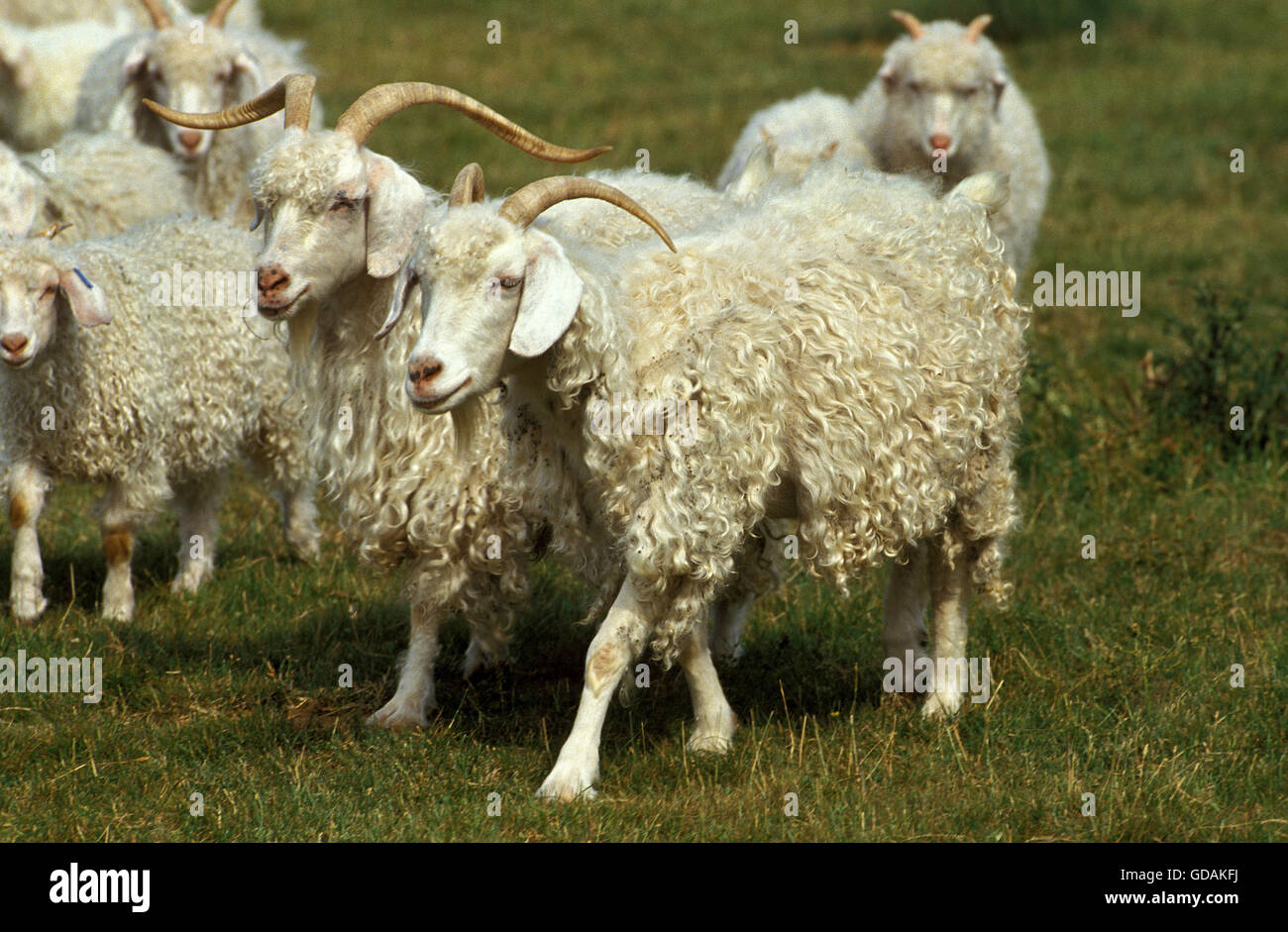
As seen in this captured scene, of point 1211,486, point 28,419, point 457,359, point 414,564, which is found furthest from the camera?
point 1211,486

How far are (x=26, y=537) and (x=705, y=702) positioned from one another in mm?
2521

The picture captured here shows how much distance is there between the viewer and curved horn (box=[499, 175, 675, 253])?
13.5 feet

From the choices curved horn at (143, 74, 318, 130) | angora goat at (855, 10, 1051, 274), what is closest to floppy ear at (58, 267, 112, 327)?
curved horn at (143, 74, 318, 130)

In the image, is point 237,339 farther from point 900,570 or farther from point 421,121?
point 421,121

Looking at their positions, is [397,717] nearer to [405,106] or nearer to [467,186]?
[467,186]

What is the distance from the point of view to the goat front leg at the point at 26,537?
18.9 feet

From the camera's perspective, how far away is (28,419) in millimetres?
5754

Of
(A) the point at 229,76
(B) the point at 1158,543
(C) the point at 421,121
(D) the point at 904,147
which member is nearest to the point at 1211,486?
(B) the point at 1158,543

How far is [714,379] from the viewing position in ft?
14.2

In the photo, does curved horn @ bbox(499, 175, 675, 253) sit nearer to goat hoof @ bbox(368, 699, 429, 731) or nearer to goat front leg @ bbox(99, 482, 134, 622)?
goat hoof @ bbox(368, 699, 429, 731)

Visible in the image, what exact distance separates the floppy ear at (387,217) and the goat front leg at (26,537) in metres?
1.71

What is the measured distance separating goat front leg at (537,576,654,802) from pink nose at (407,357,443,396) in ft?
2.72

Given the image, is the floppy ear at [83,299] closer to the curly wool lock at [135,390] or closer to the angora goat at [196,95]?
the curly wool lock at [135,390]
